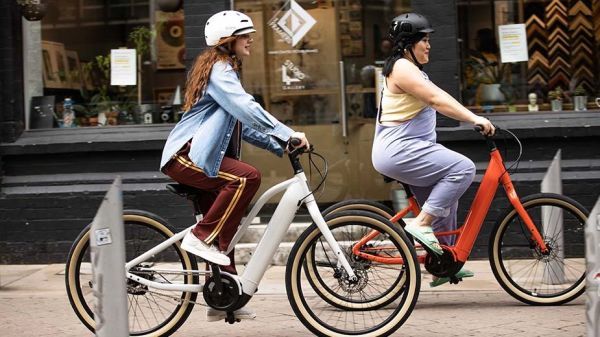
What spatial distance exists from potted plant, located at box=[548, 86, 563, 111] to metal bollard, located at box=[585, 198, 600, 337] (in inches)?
201

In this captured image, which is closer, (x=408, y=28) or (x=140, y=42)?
(x=408, y=28)

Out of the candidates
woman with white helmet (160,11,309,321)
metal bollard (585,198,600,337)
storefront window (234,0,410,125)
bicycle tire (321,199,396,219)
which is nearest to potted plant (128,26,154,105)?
storefront window (234,0,410,125)

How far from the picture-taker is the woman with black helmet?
20.0ft

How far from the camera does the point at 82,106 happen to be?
9750 mm

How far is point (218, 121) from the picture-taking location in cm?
554

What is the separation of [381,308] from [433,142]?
1.21 meters

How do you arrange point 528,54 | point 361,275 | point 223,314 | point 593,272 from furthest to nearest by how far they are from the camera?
point 528,54
point 361,275
point 223,314
point 593,272

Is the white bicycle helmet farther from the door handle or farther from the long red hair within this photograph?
the door handle

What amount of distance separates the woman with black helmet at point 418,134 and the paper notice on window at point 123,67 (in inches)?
160

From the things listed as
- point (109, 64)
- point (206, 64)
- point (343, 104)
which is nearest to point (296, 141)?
point (206, 64)

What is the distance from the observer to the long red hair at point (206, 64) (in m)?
5.59

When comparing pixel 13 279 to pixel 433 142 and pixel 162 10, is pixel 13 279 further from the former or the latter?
pixel 433 142

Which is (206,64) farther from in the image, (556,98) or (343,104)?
(556,98)

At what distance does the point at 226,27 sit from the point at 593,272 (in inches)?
100
